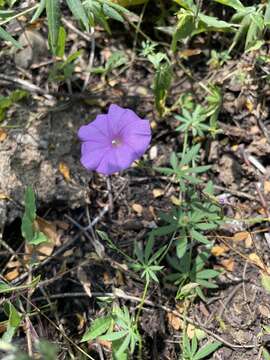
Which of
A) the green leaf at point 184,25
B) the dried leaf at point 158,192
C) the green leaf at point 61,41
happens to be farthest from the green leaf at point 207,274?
the green leaf at point 61,41

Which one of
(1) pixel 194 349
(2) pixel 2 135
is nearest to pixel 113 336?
(1) pixel 194 349

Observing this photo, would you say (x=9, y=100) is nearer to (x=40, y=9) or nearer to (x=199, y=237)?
(x=40, y=9)

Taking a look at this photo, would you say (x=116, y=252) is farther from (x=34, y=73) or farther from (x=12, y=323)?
(x=34, y=73)

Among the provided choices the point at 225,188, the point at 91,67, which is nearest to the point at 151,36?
the point at 91,67

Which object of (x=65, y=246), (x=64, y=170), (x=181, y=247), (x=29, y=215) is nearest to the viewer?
(x=29, y=215)

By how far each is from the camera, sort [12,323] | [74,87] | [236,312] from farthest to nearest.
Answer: [74,87] → [236,312] → [12,323]

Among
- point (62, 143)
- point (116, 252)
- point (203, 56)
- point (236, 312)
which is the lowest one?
point (236, 312)

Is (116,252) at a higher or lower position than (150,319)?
higher
